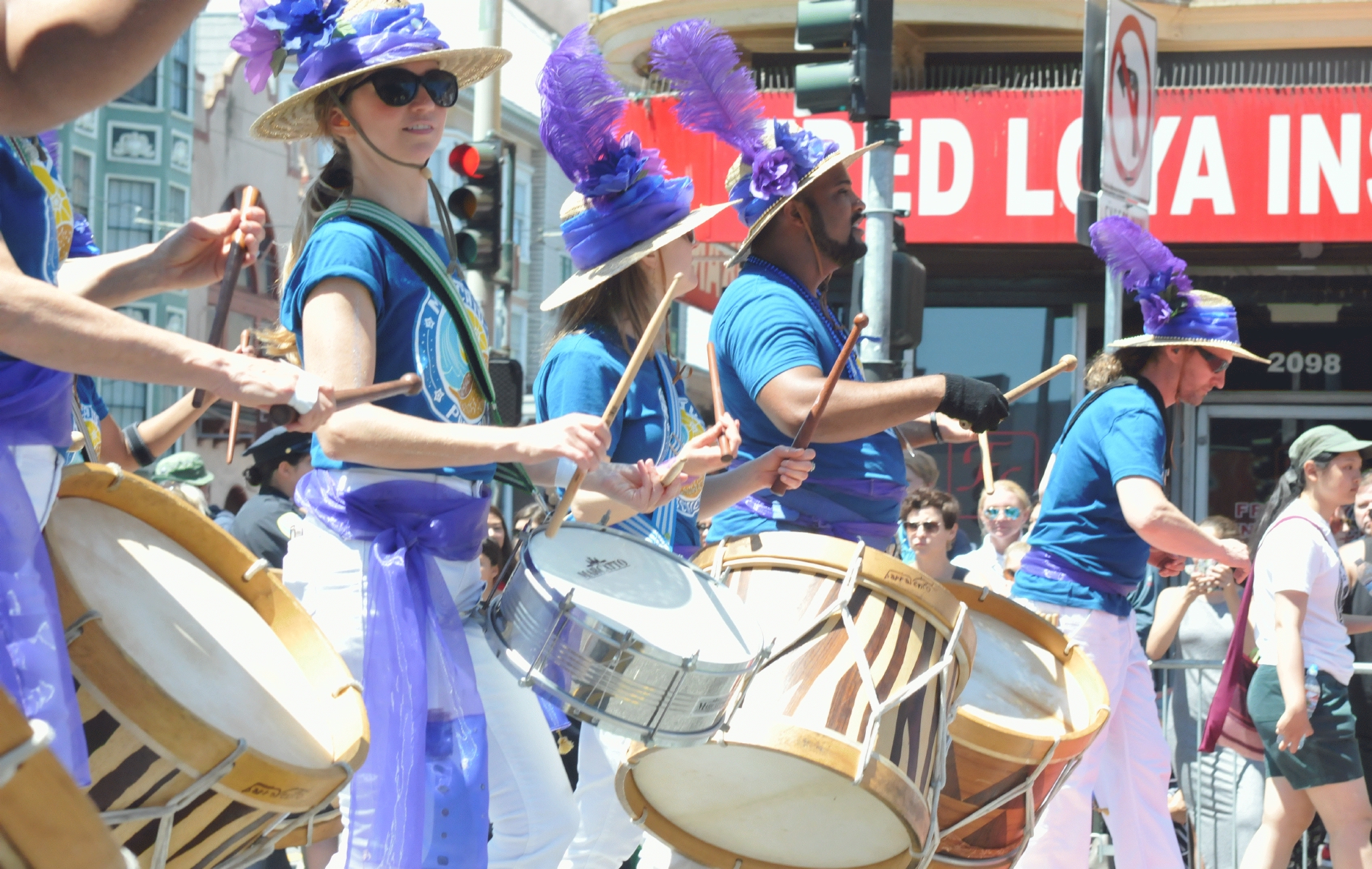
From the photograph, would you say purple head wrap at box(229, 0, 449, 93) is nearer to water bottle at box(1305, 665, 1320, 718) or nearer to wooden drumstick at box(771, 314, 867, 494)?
wooden drumstick at box(771, 314, 867, 494)

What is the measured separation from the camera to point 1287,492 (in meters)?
6.08

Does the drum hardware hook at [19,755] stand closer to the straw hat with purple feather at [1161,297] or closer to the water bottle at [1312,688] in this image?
the straw hat with purple feather at [1161,297]

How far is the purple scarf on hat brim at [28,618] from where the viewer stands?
185 cm

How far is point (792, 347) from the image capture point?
375cm

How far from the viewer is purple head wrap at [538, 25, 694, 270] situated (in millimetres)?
3645

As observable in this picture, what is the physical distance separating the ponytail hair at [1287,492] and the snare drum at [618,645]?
3696mm

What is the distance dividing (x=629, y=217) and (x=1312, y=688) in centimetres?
347

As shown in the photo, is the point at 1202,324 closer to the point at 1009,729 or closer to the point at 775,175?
the point at 775,175

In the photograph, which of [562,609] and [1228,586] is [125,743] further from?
[1228,586]

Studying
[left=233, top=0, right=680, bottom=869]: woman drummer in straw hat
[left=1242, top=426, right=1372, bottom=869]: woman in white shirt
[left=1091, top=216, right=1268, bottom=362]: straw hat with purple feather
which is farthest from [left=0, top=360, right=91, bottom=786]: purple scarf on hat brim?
[left=1242, top=426, right=1372, bottom=869]: woman in white shirt

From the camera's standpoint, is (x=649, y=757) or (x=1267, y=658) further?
(x=1267, y=658)

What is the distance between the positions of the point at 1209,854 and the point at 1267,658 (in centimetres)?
145

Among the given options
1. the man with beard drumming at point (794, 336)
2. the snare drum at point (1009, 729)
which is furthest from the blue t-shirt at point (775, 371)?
the snare drum at point (1009, 729)

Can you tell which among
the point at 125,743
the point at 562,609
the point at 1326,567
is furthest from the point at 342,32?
the point at 1326,567
